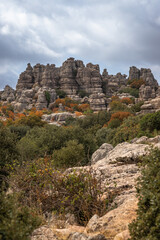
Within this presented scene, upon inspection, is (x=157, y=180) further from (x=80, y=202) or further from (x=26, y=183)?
(x=26, y=183)

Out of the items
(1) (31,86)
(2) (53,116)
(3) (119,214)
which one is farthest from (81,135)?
(1) (31,86)

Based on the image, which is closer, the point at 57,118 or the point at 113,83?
the point at 57,118

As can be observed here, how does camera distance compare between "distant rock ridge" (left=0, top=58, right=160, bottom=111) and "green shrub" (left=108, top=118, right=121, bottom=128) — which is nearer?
"green shrub" (left=108, top=118, right=121, bottom=128)

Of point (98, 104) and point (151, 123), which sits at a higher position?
point (98, 104)

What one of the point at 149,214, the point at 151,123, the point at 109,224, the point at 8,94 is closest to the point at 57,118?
the point at 151,123

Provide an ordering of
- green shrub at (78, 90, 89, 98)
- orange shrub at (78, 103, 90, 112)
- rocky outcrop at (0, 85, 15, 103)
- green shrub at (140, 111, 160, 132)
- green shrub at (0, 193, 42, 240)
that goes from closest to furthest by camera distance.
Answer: green shrub at (0, 193, 42, 240) → green shrub at (140, 111, 160, 132) → orange shrub at (78, 103, 90, 112) → rocky outcrop at (0, 85, 15, 103) → green shrub at (78, 90, 89, 98)

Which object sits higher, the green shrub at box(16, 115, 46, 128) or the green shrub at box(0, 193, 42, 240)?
the green shrub at box(16, 115, 46, 128)

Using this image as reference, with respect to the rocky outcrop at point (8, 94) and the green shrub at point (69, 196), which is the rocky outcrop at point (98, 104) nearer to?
the rocky outcrop at point (8, 94)

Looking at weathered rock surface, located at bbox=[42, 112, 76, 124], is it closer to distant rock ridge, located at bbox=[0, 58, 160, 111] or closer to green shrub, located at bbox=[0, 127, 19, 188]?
distant rock ridge, located at bbox=[0, 58, 160, 111]

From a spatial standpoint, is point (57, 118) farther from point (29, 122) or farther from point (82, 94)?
point (82, 94)

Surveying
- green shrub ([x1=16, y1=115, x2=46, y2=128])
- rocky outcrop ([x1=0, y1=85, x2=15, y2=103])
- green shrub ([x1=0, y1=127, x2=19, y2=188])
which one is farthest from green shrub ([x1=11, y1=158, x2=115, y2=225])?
rocky outcrop ([x1=0, y1=85, x2=15, y2=103])

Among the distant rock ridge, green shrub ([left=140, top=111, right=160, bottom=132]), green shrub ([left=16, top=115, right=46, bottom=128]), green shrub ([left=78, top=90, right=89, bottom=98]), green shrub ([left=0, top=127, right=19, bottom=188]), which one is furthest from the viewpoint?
green shrub ([left=78, top=90, right=89, bottom=98])

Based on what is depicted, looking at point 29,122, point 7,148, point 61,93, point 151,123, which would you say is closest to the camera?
point 7,148

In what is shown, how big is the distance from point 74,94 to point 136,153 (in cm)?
8047
